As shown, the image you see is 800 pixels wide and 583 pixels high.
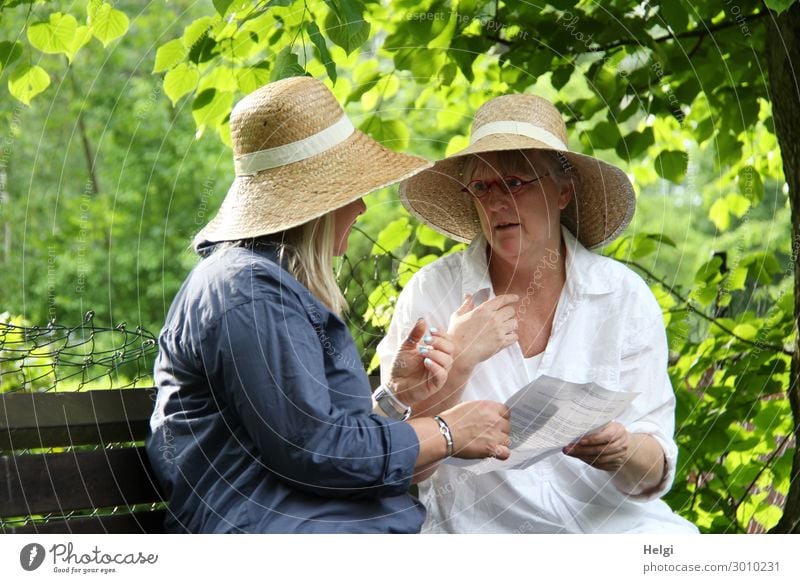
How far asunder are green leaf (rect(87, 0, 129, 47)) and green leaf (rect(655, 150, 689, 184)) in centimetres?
157

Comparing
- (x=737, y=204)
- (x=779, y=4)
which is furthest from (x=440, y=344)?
(x=737, y=204)

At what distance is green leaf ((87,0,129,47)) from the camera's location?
2383 millimetres

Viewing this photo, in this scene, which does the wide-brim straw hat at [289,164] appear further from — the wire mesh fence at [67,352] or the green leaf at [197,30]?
the green leaf at [197,30]

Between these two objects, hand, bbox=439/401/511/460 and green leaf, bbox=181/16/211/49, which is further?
green leaf, bbox=181/16/211/49

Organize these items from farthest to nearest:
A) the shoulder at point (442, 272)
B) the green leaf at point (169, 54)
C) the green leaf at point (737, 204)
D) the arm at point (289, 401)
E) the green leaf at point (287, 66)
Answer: the green leaf at point (737, 204), the green leaf at point (169, 54), the shoulder at point (442, 272), the green leaf at point (287, 66), the arm at point (289, 401)

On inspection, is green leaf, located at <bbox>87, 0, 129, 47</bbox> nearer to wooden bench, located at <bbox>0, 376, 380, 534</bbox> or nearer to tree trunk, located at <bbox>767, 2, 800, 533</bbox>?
wooden bench, located at <bbox>0, 376, 380, 534</bbox>

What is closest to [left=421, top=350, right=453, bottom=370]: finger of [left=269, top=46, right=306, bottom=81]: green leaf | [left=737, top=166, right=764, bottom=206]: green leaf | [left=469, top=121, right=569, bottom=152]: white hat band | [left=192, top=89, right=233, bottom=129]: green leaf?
[left=469, top=121, right=569, bottom=152]: white hat band

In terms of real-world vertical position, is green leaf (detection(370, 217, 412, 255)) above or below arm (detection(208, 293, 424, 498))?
below

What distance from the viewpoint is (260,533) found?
1.73 metres

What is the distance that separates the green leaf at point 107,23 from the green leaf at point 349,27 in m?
0.59

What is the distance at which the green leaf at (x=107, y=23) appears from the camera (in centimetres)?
238

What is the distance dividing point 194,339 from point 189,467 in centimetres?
24

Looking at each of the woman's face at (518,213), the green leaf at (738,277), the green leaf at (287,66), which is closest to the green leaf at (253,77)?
the green leaf at (287,66)

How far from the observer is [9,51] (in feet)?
7.41
